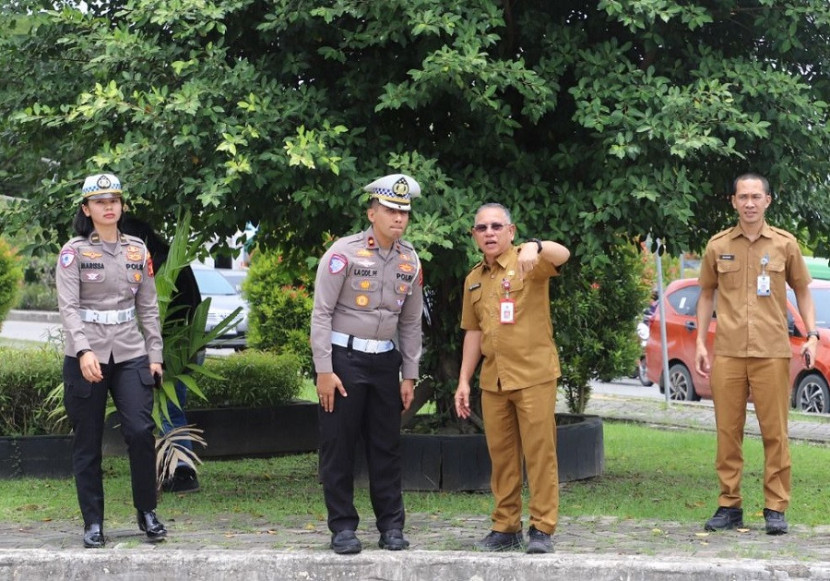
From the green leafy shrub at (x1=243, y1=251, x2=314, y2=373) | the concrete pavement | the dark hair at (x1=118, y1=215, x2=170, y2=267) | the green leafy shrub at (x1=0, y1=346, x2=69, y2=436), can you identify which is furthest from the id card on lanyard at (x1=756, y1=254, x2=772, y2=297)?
the green leafy shrub at (x1=243, y1=251, x2=314, y2=373)

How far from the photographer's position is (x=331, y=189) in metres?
7.62

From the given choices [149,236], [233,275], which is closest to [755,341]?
[149,236]

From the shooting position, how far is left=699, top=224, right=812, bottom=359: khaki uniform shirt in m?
7.04

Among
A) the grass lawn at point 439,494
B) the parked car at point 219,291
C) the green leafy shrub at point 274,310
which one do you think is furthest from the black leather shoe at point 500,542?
the parked car at point 219,291

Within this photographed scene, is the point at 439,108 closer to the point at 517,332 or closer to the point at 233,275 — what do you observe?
the point at 517,332

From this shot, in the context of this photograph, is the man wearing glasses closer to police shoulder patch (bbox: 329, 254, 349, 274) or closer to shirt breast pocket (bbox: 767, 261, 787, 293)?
police shoulder patch (bbox: 329, 254, 349, 274)

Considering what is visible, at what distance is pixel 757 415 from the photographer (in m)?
7.11

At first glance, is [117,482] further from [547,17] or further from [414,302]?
[547,17]

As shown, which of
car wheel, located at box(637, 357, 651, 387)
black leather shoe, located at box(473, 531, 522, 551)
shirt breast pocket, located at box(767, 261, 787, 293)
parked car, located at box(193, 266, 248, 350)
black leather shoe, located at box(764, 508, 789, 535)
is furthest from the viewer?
parked car, located at box(193, 266, 248, 350)

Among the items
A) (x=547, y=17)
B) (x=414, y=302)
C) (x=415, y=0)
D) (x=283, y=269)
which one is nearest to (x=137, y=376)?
A: (x=414, y=302)

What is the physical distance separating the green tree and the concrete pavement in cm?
172

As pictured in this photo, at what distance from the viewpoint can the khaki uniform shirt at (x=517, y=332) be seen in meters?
6.41

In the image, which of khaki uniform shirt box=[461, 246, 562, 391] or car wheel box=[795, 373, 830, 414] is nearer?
khaki uniform shirt box=[461, 246, 562, 391]

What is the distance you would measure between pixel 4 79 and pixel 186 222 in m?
1.79
